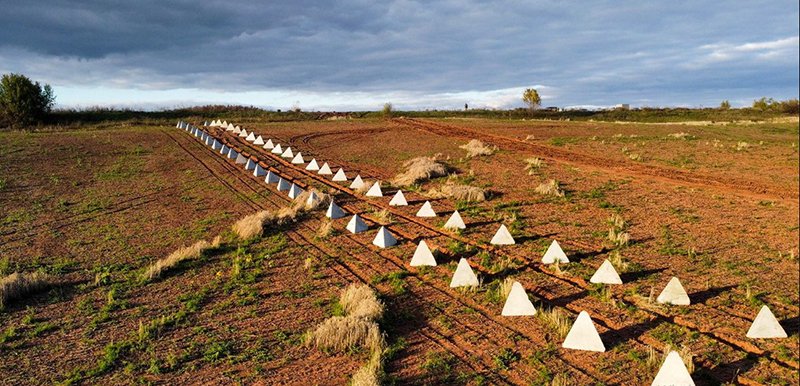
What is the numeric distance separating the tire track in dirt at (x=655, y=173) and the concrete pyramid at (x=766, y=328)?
11254mm

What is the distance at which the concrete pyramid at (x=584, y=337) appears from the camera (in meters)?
9.02

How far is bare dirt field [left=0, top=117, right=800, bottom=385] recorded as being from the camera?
8.87 m

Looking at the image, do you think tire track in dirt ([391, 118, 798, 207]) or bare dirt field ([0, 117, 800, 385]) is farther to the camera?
tire track in dirt ([391, 118, 798, 207])

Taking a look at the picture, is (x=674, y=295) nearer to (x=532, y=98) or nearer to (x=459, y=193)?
(x=459, y=193)

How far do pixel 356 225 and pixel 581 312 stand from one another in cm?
910

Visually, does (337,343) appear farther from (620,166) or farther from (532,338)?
(620,166)

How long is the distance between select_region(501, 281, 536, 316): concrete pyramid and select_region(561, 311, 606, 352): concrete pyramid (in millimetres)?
1344

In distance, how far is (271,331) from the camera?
10.3m

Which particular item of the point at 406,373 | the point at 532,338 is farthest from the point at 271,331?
the point at 532,338

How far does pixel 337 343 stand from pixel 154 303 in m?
5.01

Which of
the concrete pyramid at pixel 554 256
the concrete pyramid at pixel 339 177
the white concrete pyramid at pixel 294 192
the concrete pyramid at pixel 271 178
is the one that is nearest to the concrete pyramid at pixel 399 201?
the white concrete pyramid at pixel 294 192

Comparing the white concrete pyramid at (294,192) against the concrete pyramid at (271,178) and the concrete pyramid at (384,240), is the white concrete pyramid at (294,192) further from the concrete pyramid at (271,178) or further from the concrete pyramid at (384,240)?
the concrete pyramid at (384,240)

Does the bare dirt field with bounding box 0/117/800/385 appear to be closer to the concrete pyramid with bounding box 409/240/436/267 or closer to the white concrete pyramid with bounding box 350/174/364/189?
the concrete pyramid with bounding box 409/240/436/267

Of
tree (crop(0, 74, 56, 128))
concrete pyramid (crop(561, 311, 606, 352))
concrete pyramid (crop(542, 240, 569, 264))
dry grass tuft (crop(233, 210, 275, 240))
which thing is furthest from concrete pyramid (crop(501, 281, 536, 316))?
tree (crop(0, 74, 56, 128))
